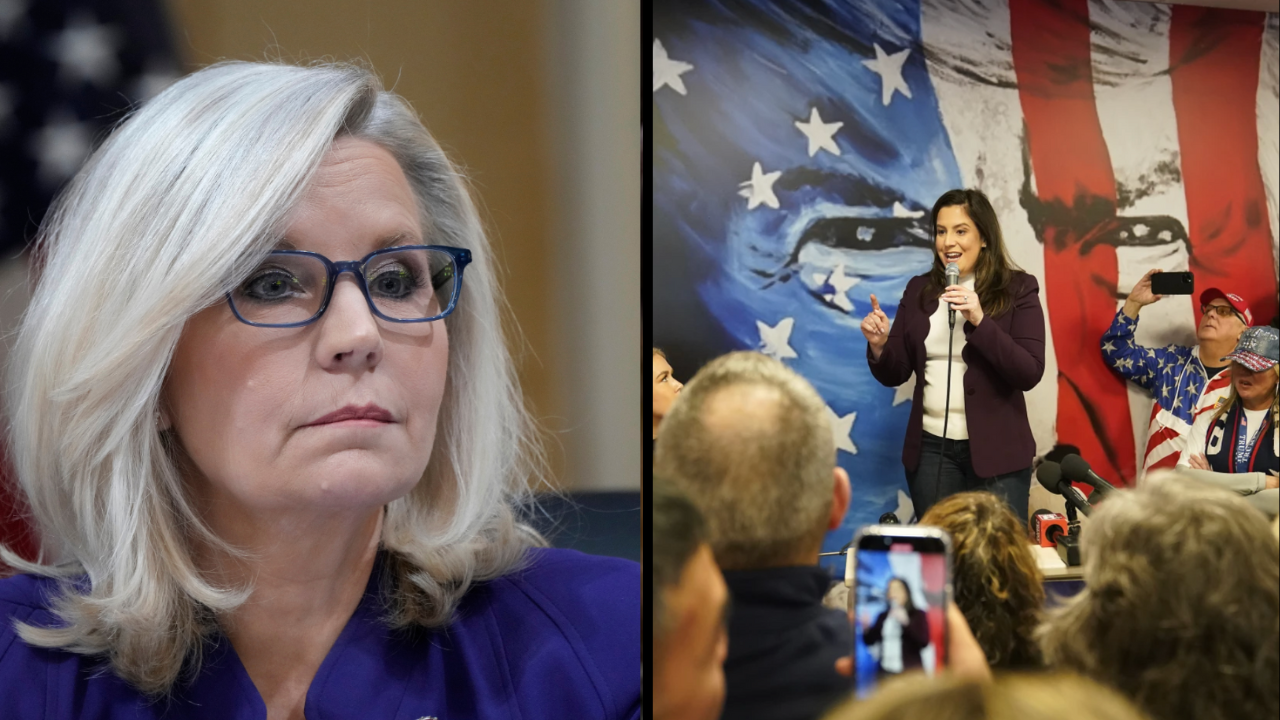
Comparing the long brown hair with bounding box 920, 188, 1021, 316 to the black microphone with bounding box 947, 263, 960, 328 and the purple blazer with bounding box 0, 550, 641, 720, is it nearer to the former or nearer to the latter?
the black microphone with bounding box 947, 263, 960, 328

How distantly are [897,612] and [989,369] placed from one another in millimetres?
445

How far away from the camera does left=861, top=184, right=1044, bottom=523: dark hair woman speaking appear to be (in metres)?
1.60

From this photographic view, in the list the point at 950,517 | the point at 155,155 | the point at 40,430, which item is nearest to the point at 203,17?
the point at 155,155

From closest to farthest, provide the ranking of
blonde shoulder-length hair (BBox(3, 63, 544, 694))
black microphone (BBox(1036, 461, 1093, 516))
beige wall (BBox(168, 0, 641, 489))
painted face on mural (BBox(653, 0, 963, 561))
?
blonde shoulder-length hair (BBox(3, 63, 544, 694)), beige wall (BBox(168, 0, 641, 489)), painted face on mural (BBox(653, 0, 963, 561)), black microphone (BBox(1036, 461, 1093, 516))

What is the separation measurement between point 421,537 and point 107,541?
0.40 m

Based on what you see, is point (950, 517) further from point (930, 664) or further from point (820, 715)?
point (820, 715)

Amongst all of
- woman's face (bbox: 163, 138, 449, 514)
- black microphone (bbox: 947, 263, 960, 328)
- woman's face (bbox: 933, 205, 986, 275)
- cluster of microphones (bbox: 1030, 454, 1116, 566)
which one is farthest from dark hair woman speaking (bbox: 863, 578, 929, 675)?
woman's face (bbox: 163, 138, 449, 514)

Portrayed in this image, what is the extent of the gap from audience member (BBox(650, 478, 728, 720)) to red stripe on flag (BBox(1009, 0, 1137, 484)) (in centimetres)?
67

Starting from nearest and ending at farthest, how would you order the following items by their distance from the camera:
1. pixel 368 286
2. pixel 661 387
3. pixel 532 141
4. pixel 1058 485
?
pixel 368 286
pixel 532 141
pixel 661 387
pixel 1058 485

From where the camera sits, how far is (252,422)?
122 centimetres

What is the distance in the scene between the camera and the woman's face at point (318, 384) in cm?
121

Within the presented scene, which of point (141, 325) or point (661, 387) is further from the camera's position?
point (661, 387)

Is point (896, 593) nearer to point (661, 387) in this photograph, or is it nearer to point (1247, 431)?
point (661, 387)

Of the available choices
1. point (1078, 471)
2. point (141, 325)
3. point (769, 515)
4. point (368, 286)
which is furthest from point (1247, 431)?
point (141, 325)
